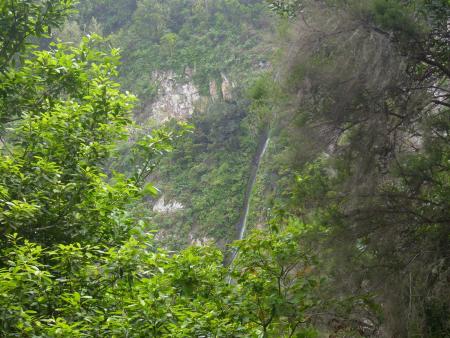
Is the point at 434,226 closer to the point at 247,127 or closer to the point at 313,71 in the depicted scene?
the point at 313,71

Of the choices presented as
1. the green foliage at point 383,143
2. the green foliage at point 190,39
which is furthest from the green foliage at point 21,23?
the green foliage at point 190,39

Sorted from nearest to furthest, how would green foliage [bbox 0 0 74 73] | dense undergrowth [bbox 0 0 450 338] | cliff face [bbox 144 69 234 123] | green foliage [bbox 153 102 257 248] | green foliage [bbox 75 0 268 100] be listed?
dense undergrowth [bbox 0 0 450 338], green foliage [bbox 0 0 74 73], green foliage [bbox 153 102 257 248], cliff face [bbox 144 69 234 123], green foliage [bbox 75 0 268 100]

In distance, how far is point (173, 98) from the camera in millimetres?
33906

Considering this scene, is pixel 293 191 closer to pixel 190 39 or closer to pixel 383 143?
pixel 383 143

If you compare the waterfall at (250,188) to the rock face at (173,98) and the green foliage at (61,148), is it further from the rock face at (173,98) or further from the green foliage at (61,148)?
the green foliage at (61,148)

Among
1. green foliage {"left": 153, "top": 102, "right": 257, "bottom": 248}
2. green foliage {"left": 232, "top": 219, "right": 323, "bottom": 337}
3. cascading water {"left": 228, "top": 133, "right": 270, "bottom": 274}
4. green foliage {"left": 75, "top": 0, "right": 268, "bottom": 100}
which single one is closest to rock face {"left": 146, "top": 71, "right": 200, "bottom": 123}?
green foliage {"left": 75, "top": 0, "right": 268, "bottom": 100}

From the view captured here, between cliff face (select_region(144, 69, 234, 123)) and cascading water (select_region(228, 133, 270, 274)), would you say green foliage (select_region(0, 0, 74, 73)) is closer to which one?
cascading water (select_region(228, 133, 270, 274))

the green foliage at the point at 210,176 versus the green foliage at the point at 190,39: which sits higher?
the green foliage at the point at 190,39

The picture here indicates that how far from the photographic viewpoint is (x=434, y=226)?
5.55m

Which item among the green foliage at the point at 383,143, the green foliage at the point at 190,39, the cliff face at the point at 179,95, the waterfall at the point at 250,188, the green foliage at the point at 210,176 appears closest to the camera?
the green foliage at the point at 383,143

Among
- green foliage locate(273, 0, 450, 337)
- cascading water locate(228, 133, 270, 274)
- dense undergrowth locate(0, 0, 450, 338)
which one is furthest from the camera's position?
cascading water locate(228, 133, 270, 274)

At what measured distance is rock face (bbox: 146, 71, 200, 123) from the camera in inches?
1294

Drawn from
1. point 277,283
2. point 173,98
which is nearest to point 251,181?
point 173,98

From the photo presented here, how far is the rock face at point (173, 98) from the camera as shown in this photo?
3288 cm
